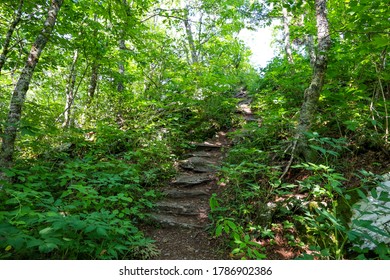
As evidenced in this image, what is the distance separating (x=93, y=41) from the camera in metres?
5.14

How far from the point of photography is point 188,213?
4020 millimetres

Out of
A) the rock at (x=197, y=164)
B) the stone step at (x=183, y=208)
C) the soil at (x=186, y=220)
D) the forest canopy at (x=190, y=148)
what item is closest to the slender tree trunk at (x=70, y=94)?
the forest canopy at (x=190, y=148)

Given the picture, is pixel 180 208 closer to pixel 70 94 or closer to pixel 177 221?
pixel 177 221

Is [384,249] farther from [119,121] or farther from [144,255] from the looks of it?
[119,121]

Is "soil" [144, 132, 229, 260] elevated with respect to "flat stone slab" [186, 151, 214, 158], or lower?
lower

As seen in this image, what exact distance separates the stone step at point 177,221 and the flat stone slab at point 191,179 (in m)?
1.04

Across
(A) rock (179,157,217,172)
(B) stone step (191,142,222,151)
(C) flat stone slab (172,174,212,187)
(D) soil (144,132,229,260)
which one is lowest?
(D) soil (144,132,229,260)

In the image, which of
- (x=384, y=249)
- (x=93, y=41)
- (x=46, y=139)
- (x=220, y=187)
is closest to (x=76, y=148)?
(x=46, y=139)

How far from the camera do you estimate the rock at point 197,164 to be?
17.9 feet

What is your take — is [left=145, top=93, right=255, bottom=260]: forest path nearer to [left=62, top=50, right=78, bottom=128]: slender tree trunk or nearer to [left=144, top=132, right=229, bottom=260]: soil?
[left=144, top=132, right=229, bottom=260]: soil

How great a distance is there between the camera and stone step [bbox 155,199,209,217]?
4.03m

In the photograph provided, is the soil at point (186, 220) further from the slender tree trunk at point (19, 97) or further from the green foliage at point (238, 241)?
the slender tree trunk at point (19, 97)

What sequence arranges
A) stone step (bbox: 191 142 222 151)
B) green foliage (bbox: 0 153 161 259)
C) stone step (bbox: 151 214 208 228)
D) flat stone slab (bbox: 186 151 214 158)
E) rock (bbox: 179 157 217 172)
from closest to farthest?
green foliage (bbox: 0 153 161 259) → stone step (bbox: 151 214 208 228) → rock (bbox: 179 157 217 172) → flat stone slab (bbox: 186 151 214 158) → stone step (bbox: 191 142 222 151)

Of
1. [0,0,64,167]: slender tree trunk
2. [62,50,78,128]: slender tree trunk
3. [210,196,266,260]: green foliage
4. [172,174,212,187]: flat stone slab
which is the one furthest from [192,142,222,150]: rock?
[0,0,64,167]: slender tree trunk
